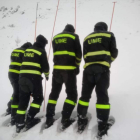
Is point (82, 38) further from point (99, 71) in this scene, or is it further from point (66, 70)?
point (99, 71)

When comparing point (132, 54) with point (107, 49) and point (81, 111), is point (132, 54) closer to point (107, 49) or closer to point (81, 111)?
point (107, 49)

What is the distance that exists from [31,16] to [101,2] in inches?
358

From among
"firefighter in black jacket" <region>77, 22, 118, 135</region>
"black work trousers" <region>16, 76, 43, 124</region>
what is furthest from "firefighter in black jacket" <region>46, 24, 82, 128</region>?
"black work trousers" <region>16, 76, 43, 124</region>

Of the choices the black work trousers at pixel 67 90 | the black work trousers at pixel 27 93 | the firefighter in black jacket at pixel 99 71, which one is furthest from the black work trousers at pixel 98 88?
the black work trousers at pixel 27 93

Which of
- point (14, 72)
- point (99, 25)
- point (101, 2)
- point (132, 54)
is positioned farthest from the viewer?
point (101, 2)

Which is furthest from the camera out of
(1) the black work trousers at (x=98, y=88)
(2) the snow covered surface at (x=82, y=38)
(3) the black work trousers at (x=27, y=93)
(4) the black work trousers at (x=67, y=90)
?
(3) the black work trousers at (x=27, y=93)

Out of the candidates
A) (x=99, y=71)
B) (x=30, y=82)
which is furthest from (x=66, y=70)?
(x=30, y=82)

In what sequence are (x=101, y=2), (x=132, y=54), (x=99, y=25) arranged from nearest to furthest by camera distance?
(x=99, y=25)
(x=132, y=54)
(x=101, y=2)

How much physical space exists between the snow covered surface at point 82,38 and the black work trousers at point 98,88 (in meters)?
0.35

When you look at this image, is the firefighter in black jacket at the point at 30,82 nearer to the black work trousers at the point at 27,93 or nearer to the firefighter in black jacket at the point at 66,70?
the black work trousers at the point at 27,93

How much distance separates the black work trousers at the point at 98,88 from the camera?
2.03 metres

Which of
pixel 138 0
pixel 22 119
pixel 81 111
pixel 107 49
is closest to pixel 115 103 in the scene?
pixel 81 111

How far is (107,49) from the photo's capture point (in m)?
2.18

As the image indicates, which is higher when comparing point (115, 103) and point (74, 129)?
point (115, 103)
